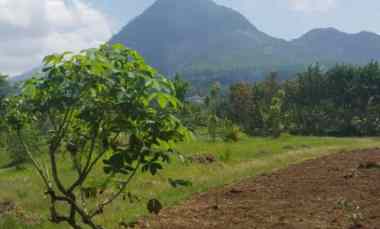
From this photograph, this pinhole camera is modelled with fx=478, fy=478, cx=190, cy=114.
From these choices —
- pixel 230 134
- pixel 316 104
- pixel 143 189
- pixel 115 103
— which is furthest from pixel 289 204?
pixel 316 104

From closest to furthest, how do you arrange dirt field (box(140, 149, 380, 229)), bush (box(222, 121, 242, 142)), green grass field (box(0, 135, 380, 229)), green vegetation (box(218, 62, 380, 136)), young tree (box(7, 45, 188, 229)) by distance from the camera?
young tree (box(7, 45, 188, 229)) → dirt field (box(140, 149, 380, 229)) → green grass field (box(0, 135, 380, 229)) → bush (box(222, 121, 242, 142)) → green vegetation (box(218, 62, 380, 136))

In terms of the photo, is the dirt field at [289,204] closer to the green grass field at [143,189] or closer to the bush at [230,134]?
the green grass field at [143,189]

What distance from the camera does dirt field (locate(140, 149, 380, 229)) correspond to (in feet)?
22.2

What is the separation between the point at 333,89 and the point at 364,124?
25.8 ft

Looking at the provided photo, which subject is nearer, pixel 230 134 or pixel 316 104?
pixel 230 134

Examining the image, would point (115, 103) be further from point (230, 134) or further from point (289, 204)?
point (230, 134)

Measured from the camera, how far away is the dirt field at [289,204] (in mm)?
6762

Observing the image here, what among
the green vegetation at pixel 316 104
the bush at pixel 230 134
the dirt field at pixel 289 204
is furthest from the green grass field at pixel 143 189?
the green vegetation at pixel 316 104

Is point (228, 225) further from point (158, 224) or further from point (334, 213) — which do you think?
point (334, 213)

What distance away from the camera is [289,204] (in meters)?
8.08

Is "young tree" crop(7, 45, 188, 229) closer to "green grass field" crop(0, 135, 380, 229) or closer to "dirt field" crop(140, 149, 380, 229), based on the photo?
"green grass field" crop(0, 135, 380, 229)

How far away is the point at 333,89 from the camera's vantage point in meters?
47.0

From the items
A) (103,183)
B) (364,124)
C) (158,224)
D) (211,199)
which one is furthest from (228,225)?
(364,124)

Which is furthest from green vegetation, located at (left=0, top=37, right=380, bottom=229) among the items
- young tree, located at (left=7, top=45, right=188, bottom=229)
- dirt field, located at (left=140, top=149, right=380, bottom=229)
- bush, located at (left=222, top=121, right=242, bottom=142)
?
bush, located at (left=222, top=121, right=242, bottom=142)
